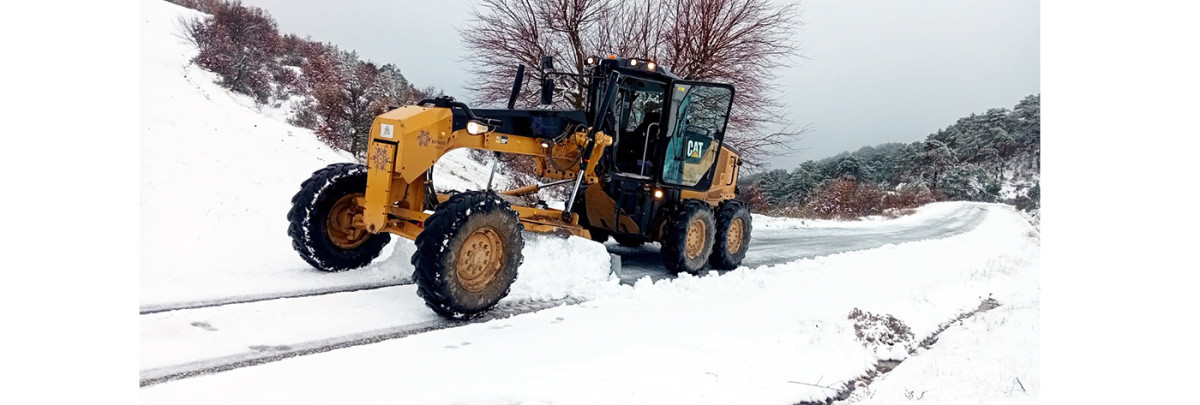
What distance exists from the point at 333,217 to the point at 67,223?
8.91 feet

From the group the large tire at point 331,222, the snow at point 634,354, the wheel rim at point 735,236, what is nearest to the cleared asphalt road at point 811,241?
the wheel rim at point 735,236

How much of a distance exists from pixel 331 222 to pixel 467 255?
1358 millimetres

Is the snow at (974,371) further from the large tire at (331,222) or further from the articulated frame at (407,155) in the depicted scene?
the large tire at (331,222)

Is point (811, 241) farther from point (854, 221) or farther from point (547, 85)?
point (854, 221)

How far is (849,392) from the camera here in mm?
3279

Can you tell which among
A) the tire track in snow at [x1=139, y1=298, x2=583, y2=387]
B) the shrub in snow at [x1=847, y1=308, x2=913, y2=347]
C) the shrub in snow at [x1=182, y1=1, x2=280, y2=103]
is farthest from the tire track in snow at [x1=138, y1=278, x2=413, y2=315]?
the shrub in snow at [x1=847, y1=308, x2=913, y2=347]

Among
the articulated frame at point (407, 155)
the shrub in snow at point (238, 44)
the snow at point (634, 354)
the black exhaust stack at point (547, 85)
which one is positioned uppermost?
the shrub in snow at point (238, 44)

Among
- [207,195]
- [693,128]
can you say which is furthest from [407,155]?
[207,195]

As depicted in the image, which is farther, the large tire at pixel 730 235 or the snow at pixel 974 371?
the large tire at pixel 730 235

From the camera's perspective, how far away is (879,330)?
4.31 metres

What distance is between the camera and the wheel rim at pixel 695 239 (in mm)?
6422

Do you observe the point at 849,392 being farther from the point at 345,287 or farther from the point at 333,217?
the point at 333,217

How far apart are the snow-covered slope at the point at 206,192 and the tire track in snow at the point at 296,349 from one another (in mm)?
1043

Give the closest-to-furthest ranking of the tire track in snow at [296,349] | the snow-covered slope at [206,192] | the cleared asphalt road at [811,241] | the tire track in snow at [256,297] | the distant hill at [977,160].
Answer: the tire track in snow at [296,349] → the distant hill at [977,160] → the tire track in snow at [256,297] → the snow-covered slope at [206,192] → the cleared asphalt road at [811,241]
